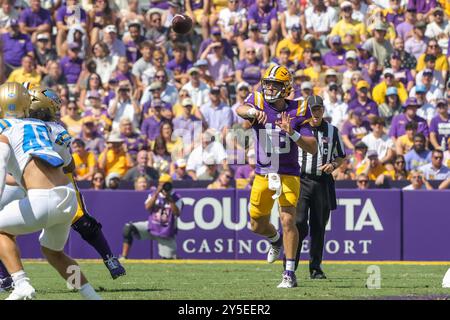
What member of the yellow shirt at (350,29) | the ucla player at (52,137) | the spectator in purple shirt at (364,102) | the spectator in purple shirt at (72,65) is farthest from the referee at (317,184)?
the spectator in purple shirt at (72,65)

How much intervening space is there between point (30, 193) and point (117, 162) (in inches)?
365

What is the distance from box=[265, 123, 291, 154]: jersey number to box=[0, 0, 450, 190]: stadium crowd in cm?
546

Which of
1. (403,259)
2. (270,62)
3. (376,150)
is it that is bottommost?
(403,259)

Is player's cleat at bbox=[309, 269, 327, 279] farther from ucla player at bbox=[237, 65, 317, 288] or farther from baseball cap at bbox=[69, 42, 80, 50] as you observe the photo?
baseball cap at bbox=[69, 42, 80, 50]

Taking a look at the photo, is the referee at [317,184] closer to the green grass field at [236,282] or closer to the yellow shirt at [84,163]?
the green grass field at [236,282]

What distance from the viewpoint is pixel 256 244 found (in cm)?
1614

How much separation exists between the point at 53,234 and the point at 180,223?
7.95m

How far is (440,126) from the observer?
57.1 ft

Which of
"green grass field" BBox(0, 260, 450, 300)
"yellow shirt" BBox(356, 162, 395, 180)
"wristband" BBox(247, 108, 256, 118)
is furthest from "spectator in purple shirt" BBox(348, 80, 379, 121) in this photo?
"wristband" BBox(247, 108, 256, 118)

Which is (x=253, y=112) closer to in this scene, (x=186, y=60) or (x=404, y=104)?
(x=404, y=104)

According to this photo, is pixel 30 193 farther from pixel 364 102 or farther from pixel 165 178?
pixel 364 102

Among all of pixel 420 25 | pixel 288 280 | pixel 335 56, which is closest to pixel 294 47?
pixel 335 56
